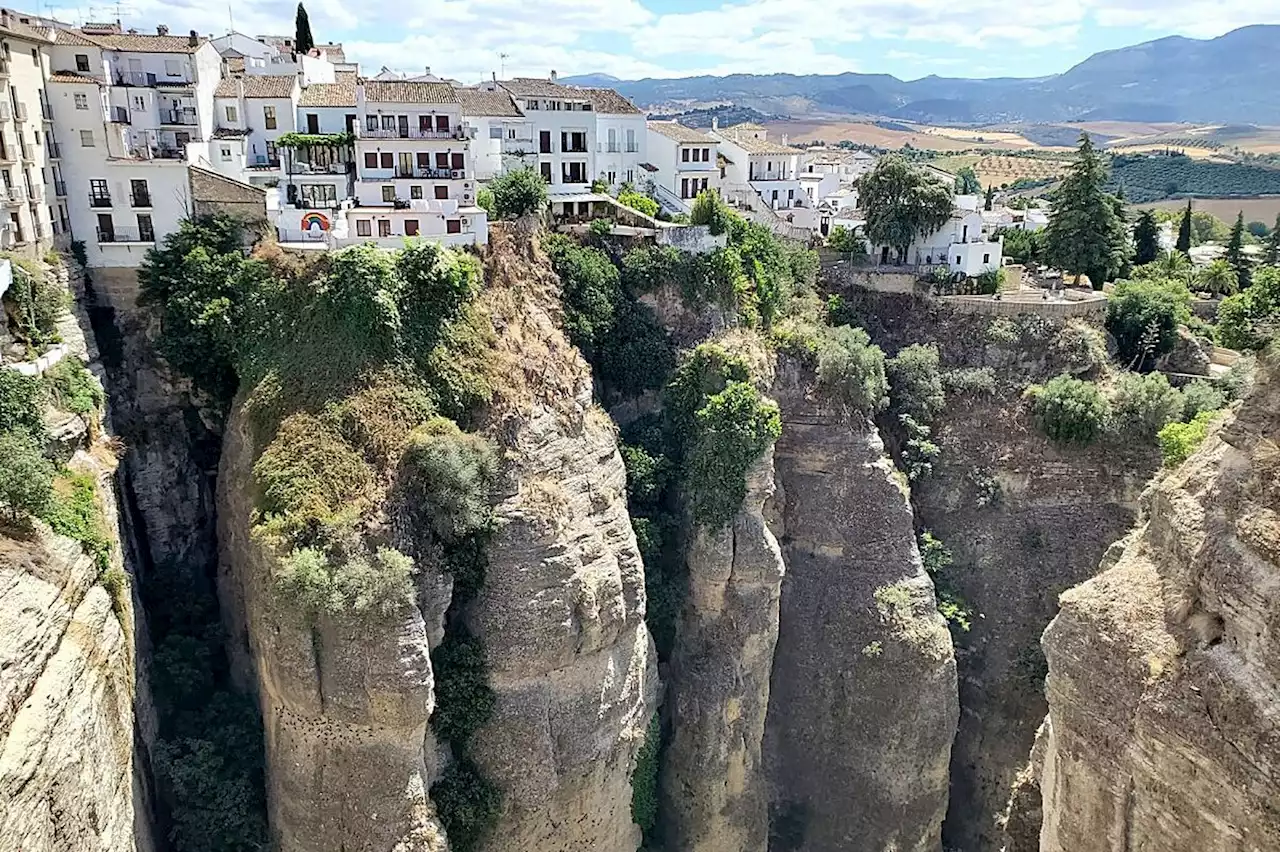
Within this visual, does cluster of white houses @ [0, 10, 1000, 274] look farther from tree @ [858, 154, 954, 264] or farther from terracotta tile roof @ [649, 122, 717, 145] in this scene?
tree @ [858, 154, 954, 264]

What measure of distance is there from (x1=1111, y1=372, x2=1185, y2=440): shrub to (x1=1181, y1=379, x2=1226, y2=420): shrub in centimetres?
30

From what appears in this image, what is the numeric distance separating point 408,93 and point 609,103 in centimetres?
1102

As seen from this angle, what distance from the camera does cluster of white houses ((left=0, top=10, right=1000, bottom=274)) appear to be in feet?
106

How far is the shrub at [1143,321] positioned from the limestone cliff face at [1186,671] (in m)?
27.8

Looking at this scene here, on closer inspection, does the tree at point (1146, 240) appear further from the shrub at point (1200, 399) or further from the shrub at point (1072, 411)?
the shrub at point (1072, 411)

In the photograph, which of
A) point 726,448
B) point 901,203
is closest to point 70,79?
point 726,448

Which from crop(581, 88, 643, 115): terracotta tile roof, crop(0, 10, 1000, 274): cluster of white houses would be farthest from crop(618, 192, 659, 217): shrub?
crop(581, 88, 643, 115): terracotta tile roof

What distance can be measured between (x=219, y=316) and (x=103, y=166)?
7519 millimetres

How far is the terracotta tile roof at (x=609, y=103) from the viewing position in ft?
146

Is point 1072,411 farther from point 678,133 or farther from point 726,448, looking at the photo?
point 678,133

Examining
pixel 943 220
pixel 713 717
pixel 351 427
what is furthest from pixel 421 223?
pixel 943 220

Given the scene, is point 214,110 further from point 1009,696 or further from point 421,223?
point 1009,696

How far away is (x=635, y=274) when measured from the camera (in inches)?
1442

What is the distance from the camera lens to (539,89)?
43.7m
